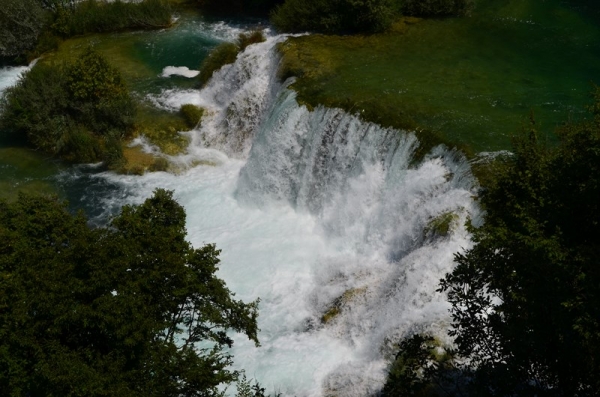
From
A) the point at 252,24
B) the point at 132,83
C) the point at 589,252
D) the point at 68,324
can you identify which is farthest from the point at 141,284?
the point at 252,24

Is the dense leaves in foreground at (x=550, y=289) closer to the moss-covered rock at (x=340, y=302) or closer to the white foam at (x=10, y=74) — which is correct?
the moss-covered rock at (x=340, y=302)

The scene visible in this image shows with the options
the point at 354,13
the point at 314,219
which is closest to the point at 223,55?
the point at 354,13

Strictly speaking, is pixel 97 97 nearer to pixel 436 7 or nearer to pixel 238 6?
pixel 238 6

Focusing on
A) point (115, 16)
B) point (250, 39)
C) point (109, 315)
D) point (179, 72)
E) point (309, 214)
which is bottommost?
point (309, 214)

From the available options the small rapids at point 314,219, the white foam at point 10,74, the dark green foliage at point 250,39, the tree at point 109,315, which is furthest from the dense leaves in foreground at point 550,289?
the white foam at point 10,74

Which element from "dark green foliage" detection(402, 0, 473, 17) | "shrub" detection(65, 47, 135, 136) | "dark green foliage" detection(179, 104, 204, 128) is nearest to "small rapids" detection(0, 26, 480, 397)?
"dark green foliage" detection(179, 104, 204, 128)

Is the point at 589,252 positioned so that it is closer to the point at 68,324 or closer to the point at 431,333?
the point at 431,333

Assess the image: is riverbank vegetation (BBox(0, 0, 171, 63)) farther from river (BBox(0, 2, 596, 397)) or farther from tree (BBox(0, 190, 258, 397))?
tree (BBox(0, 190, 258, 397))
